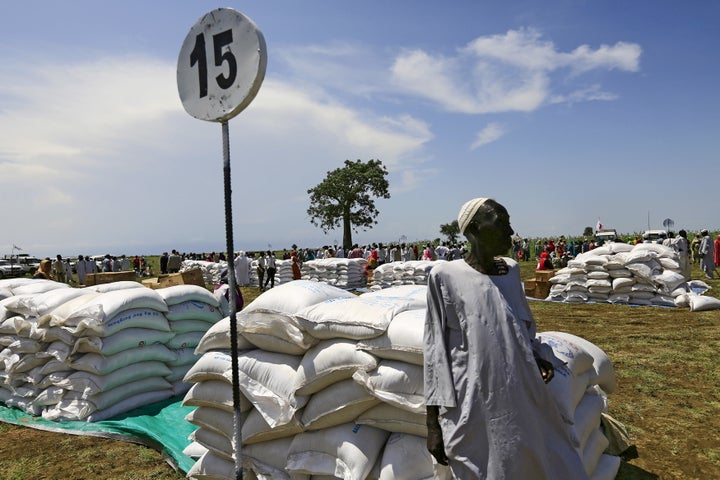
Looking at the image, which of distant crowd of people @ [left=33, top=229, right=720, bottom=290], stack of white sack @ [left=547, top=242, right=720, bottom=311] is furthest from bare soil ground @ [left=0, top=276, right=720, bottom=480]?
distant crowd of people @ [left=33, top=229, right=720, bottom=290]

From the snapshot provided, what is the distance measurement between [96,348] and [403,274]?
1169cm

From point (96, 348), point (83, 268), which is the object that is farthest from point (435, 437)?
point (83, 268)

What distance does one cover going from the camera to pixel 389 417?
248 centimetres

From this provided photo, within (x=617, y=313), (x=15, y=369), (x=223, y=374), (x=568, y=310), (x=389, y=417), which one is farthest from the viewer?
(x=568, y=310)

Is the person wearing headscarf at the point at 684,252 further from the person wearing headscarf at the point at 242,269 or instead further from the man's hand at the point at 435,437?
the person wearing headscarf at the point at 242,269

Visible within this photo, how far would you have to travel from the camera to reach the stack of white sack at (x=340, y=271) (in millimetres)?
17438

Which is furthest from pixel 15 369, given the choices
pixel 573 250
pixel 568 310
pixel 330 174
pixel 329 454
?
pixel 330 174

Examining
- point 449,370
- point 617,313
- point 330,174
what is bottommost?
point 617,313

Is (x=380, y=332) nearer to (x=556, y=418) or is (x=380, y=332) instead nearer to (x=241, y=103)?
(x=556, y=418)

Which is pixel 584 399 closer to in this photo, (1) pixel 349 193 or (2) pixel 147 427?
(2) pixel 147 427

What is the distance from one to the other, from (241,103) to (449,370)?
4.97ft

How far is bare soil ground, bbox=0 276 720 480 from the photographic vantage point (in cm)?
338

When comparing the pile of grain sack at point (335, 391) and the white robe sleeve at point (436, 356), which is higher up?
the white robe sleeve at point (436, 356)

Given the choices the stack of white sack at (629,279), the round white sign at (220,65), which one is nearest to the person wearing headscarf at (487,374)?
the round white sign at (220,65)
